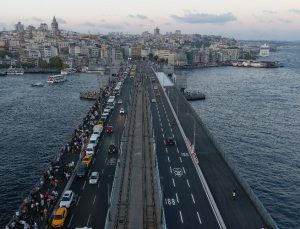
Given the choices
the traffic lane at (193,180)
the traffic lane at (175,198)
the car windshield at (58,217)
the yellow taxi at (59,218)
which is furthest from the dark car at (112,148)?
the car windshield at (58,217)

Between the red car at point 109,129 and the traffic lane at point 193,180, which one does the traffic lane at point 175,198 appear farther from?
the red car at point 109,129

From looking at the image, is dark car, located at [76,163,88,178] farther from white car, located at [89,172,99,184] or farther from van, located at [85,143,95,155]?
van, located at [85,143,95,155]

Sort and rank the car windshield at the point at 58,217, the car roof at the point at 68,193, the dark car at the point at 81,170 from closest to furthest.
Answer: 1. the car windshield at the point at 58,217
2. the car roof at the point at 68,193
3. the dark car at the point at 81,170

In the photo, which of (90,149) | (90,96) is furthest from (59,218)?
(90,96)

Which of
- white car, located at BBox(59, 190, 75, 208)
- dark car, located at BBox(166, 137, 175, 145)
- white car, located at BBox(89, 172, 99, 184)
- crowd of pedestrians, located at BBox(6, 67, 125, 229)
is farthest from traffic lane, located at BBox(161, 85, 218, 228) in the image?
crowd of pedestrians, located at BBox(6, 67, 125, 229)

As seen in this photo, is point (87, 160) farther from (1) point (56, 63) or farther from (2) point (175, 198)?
(1) point (56, 63)

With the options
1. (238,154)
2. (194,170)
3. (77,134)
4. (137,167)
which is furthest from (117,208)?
(238,154)
